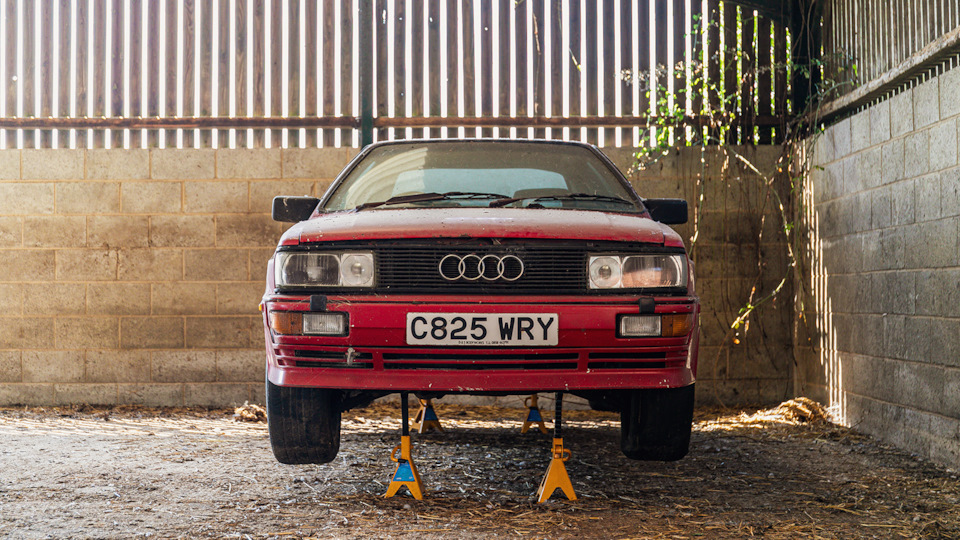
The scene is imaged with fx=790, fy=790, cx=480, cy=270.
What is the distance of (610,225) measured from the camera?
289 centimetres

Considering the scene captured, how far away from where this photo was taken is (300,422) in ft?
10.0

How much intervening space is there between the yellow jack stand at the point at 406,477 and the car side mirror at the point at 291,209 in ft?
3.76

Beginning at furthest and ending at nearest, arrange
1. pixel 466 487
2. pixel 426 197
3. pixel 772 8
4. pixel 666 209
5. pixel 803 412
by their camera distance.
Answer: pixel 772 8 < pixel 803 412 < pixel 666 209 < pixel 466 487 < pixel 426 197

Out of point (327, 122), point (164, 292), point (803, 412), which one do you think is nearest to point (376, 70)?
point (327, 122)

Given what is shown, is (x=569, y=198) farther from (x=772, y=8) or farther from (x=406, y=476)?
(x=772, y=8)

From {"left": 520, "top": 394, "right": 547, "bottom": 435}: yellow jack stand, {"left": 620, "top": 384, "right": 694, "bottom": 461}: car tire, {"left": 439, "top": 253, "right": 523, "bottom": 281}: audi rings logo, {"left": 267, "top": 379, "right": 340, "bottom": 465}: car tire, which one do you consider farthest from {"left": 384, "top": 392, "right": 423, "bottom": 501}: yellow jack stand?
{"left": 520, "top": 394, "right": 547, "bottom": 435}: yellow jack stand

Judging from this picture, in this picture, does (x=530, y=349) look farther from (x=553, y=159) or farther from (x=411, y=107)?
→ (x=411, y=107)

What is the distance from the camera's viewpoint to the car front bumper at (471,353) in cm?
271

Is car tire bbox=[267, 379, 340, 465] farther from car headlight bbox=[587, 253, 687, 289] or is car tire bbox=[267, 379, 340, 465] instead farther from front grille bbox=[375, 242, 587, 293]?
car headlight bbox=[587, 253, 687, 289]

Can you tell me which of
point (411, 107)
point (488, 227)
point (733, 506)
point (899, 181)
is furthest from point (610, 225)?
point (411, 107)

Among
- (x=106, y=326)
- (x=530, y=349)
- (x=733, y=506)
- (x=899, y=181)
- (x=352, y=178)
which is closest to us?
(x=530, y=349)

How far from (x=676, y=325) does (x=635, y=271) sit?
9.5 inches

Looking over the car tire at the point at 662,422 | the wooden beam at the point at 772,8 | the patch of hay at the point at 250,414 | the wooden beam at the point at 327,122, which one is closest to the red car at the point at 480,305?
the car tire at the point at 662,422

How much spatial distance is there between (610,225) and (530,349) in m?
0.56
